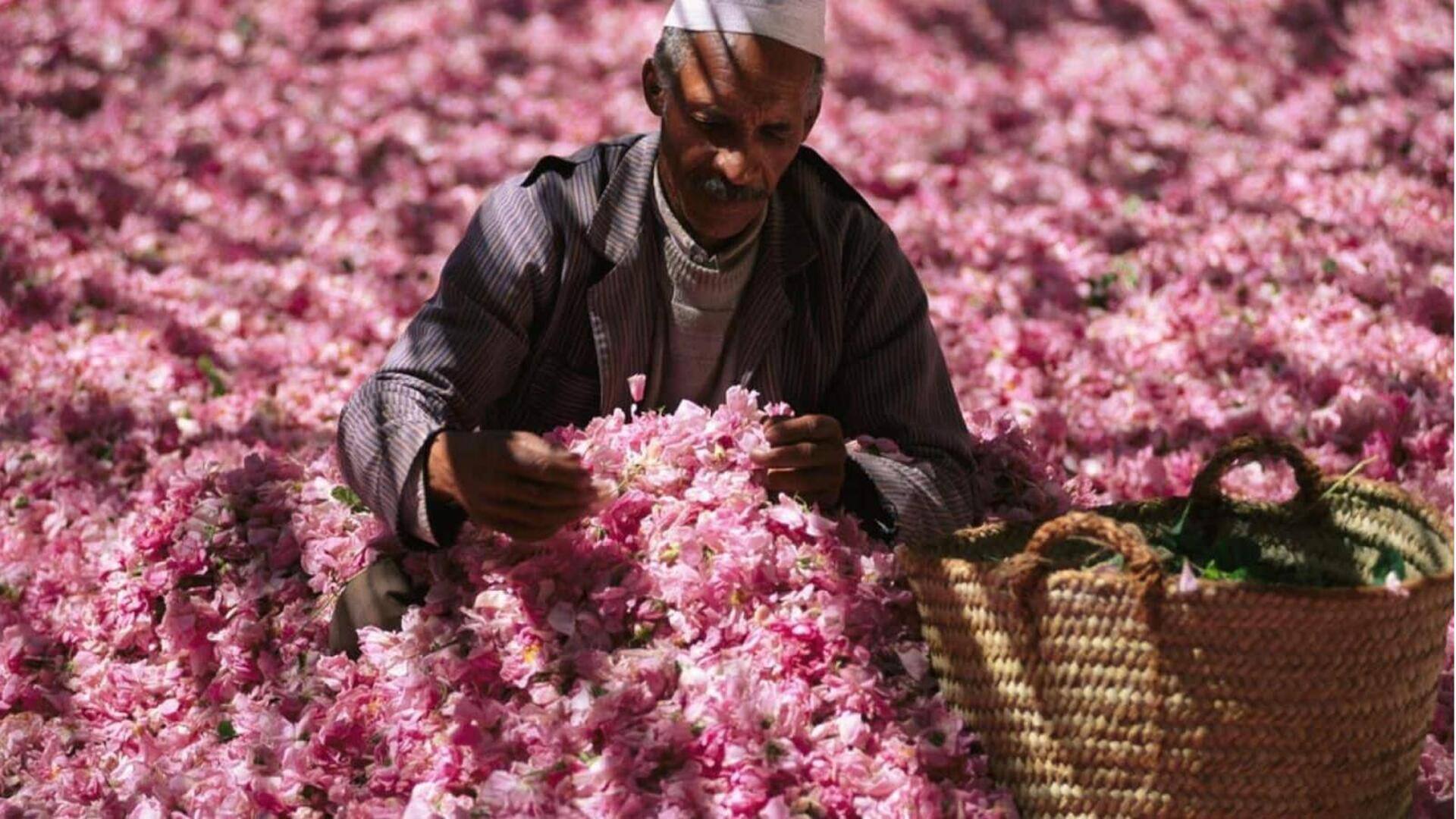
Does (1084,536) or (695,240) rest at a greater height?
(695,240)

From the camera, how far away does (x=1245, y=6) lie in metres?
9.39

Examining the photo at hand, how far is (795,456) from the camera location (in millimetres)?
3025

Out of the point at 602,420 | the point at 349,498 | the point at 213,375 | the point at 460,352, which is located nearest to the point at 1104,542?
the point at 602,420

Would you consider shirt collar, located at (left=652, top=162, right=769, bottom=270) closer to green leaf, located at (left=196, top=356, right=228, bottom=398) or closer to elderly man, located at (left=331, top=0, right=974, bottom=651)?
elderly man, located at (left=331, top=0, right=974, bottom=651)

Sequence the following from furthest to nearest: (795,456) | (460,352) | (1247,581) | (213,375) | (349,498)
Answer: (213,375)
(349,498)
(460,352)
(795,456)
(1247,581)

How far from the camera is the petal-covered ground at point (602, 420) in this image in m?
2.90

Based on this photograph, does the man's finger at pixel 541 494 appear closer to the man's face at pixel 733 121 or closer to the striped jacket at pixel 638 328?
the striped jacket at pixel 638 328

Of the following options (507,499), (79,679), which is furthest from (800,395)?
(79,679)

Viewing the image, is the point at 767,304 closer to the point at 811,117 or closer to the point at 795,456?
the point at 811,117

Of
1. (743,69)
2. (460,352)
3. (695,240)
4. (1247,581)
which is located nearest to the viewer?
(1247,581)

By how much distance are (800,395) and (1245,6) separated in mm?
6692

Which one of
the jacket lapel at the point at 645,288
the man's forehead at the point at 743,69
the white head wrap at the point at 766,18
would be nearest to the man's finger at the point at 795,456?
the jacket lapel at the point at 645,288

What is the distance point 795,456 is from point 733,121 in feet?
2.07

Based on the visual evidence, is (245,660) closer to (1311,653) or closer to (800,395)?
(800,395)
